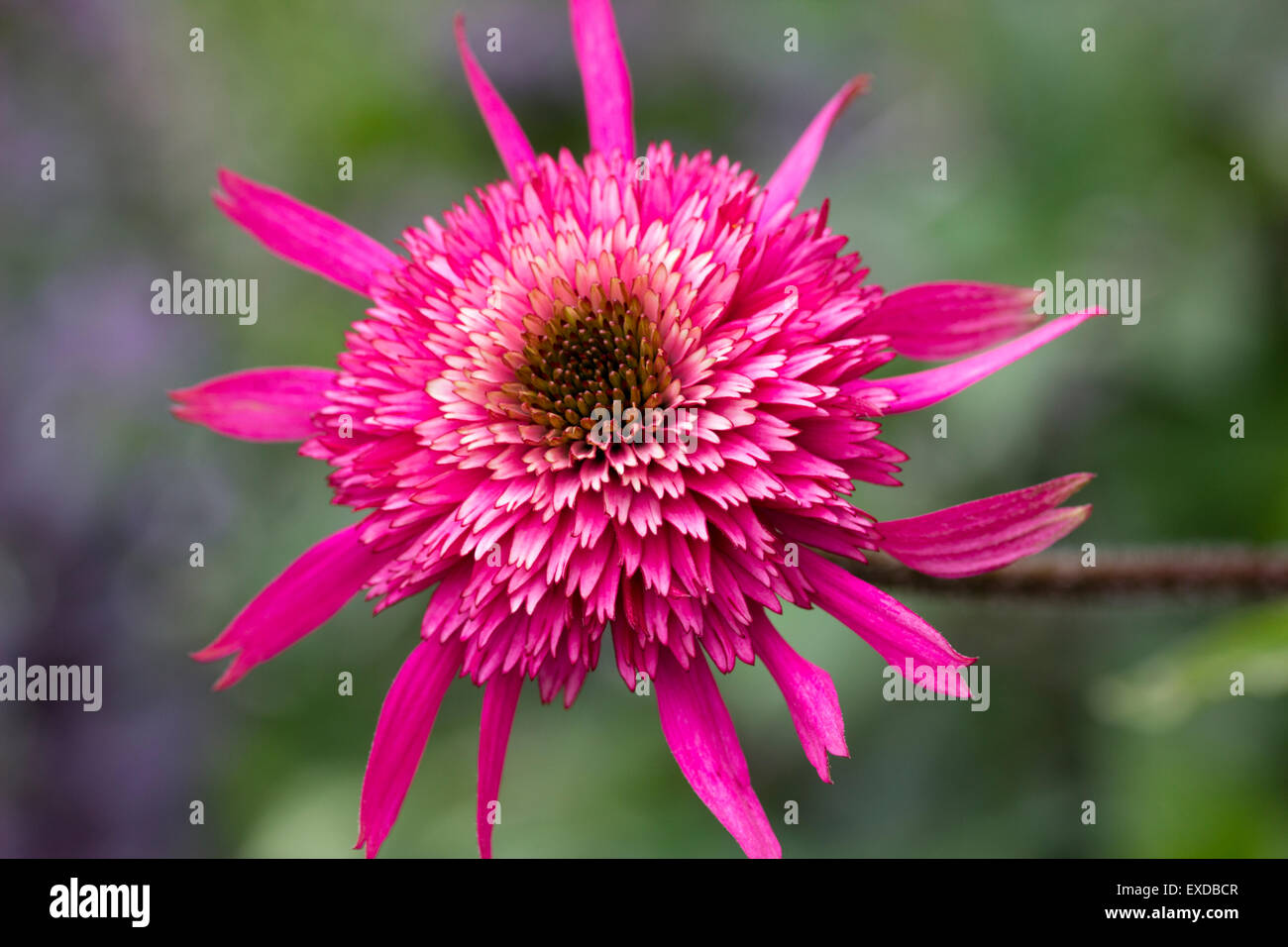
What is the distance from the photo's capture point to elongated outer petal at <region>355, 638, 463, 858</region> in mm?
1758

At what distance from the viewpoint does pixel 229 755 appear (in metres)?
4.17

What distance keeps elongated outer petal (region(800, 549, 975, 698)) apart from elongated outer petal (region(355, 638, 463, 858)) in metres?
0.62

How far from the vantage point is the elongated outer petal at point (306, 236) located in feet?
6.57

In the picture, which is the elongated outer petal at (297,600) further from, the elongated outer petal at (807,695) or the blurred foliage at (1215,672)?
the blurred foliage at (1215,672)

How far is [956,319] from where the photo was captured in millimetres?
1969

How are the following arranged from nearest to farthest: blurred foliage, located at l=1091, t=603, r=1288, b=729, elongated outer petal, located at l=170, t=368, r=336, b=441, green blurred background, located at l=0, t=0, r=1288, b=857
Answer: elongated outer petal, located at l=170, t=368, r=336, b=441 → blurred foliage, located at l=1091, t=603, r=1288, b=729 → green blurred background, located at l=0, t=0, r=1288, b=857

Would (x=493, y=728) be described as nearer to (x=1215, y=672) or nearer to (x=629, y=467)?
(x=629, y=467)

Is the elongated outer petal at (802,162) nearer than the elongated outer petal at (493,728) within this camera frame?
No

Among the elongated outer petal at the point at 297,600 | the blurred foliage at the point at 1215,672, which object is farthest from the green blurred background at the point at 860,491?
the elongated outer petal at the point at 297,600

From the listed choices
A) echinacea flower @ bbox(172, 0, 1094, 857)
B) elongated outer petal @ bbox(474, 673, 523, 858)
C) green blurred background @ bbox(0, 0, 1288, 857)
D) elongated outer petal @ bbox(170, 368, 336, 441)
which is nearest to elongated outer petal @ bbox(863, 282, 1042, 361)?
echinacea flower @ bbox(172, 0, 1094, 857)

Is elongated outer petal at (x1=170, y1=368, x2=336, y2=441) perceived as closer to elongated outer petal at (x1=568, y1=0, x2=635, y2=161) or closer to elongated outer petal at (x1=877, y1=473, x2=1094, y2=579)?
elongated outer petal at (x1=568, y1=0, x2=635, y2=161)

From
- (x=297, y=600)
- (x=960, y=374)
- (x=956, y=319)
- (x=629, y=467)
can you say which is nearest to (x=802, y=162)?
(x=956, y=319)

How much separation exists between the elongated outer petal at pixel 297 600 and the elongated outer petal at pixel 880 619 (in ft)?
2.32
